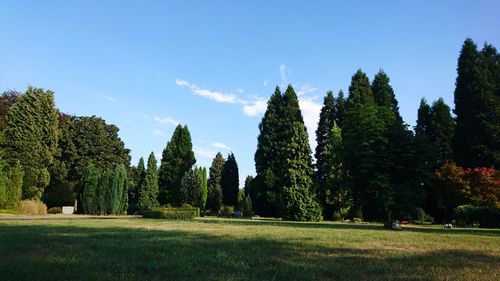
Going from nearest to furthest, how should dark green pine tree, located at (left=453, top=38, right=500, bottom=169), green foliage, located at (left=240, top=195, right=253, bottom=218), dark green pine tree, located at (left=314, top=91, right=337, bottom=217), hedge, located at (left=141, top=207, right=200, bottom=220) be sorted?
hedge, located at (left=141, top=207, right=200, bottom=220), dark green pine tree, located at (left=453, top=38, right=500, bottom=169), green foliage, located at (left=240, top=195, right=253, bottom=218), dark green pine tree, located at (left=314, top=91, right=337, bottom=217)

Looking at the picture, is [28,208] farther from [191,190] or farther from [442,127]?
[442,127]

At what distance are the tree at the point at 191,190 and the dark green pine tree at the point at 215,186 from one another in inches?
253

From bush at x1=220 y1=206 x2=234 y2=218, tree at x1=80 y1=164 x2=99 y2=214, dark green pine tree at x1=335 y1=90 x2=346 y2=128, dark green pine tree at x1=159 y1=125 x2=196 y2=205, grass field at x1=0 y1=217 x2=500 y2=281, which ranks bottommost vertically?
bush at x1=220 y1=206 x2=234 y2=218

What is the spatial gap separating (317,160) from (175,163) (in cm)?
2083

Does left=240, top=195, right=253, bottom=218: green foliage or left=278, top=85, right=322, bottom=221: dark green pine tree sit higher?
left=278, top=85, right=322, bottom=221: dark green pine tree

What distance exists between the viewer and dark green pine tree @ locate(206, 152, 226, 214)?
61.8 meters

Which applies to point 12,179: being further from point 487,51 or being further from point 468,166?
point 487,51

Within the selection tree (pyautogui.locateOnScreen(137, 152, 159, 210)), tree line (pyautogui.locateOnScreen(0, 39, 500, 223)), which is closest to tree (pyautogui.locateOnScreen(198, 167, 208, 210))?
tree line (pyautogui.locateOnScreen(0, 39, 500, 223))

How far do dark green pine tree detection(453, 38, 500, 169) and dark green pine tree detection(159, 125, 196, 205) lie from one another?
35657 mm

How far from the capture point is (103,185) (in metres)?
42.9

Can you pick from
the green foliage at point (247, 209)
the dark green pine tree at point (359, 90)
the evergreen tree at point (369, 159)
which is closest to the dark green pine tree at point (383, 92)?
the dark green pine tree at point (359, 90)

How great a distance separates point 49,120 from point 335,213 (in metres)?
31.7

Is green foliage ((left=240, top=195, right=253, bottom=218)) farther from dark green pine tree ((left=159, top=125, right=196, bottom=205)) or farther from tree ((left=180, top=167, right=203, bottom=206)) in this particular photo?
dark green pine tree ((left=159, top=125, right=196, bottom=205))

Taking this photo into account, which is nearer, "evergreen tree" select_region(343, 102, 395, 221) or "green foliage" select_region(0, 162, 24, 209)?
"evergreen tree" select_region(343, 102, 395, 221)
